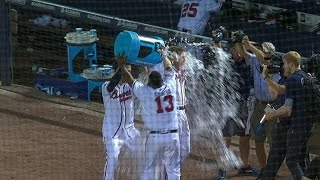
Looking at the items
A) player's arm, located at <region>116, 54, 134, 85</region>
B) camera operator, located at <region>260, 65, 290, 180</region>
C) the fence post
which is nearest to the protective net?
camera operator, located at <region>260, 65, 290, 180</region>

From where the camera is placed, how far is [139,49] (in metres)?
8.78

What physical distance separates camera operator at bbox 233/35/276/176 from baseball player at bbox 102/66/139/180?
4.54ft

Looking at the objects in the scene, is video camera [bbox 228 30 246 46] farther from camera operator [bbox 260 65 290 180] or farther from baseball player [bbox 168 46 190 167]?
camera operator [bbox 260 65 290 180]

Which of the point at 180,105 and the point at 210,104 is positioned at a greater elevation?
the point at 180,105

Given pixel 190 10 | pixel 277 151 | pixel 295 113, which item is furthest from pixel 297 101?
pixel 190 10

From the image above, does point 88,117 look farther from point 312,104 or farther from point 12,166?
point 312,104

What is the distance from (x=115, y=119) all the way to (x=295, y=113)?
5.19 feet

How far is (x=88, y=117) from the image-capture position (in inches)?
453

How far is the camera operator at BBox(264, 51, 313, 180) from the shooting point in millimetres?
8234

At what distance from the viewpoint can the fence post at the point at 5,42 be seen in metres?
12.8

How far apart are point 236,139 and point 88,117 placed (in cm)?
195

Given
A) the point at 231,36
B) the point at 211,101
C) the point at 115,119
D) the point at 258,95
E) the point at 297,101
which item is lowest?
the point at 211,101

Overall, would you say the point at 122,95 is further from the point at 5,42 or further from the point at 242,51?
the point at 5,42

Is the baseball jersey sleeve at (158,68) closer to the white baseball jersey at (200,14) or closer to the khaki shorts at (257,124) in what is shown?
the khaki shorts at (257,124)
